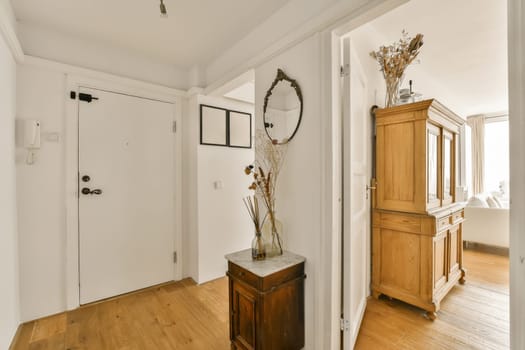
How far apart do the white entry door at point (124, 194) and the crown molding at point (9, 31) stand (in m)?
0.49

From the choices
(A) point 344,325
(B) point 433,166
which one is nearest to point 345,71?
(B) point 433,166

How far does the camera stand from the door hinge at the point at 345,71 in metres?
1.57

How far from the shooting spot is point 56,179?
213 centimetres

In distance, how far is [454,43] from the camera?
265 centimetres

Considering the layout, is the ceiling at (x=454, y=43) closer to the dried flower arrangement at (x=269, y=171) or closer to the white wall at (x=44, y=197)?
the dried flower arrangement at (x=269, y=171)

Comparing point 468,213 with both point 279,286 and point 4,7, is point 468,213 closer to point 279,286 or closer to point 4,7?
point 279,286

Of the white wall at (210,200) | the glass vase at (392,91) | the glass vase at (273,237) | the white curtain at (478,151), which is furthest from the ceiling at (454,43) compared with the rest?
the glass vase at (273,237)

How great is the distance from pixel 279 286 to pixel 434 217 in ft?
4.77

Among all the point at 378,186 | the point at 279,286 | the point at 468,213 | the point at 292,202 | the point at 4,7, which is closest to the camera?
the point at 279,286

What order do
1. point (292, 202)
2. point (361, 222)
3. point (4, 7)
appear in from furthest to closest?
point (361, 222) < point (292, 202) < point (4, 7)

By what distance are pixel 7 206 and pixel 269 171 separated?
1826 millimetres

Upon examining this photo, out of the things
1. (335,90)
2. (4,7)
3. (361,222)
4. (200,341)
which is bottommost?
(200,341)

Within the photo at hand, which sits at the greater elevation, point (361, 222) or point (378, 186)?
point (378, 186)

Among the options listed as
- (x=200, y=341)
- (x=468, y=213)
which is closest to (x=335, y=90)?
(x=200, y=341)
